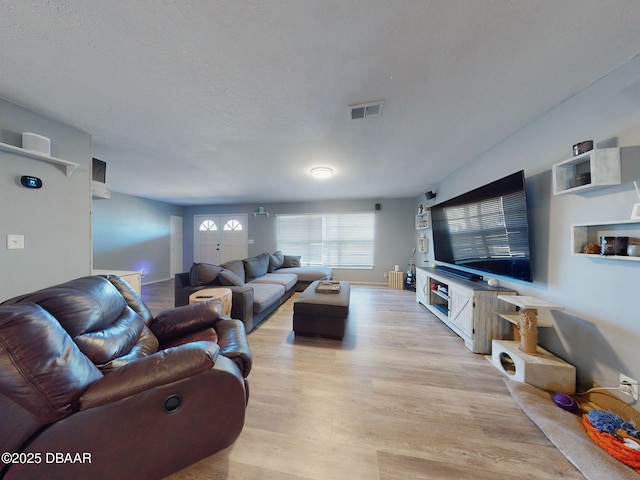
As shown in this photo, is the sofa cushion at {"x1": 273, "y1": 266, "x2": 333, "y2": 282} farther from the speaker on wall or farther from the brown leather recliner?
the brown leather recliner

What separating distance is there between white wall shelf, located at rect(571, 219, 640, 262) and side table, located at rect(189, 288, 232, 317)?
321cm

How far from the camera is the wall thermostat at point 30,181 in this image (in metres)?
1.80

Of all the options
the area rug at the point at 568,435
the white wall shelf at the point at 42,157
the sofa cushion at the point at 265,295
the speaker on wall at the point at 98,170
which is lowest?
the area rug at the point at 568,435

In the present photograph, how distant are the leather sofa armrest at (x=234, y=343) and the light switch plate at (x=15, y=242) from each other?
184cm

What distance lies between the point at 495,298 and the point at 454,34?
235cm

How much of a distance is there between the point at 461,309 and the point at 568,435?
1282mm

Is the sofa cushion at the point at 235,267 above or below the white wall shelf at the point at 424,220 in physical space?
below

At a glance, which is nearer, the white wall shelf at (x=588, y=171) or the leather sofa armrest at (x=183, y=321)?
the white wall shelf at (x=588, y=171)

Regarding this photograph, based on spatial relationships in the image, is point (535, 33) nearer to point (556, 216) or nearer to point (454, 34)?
point (454, 34)

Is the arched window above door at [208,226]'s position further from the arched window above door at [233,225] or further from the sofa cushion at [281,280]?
the sofa cushion at [281,280]

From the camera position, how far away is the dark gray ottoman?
249 cm

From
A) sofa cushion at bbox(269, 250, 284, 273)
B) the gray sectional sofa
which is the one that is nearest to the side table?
the gray sectional sofa

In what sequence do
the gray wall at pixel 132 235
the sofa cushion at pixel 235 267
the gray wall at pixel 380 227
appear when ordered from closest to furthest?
1. the sofa cushion at pixel 235 267
2. the gray wall at pixel 132 235
3. the gray wall at pixel 380 227

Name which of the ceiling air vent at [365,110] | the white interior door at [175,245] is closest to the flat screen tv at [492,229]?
the ceiling air vent at [365,110]
